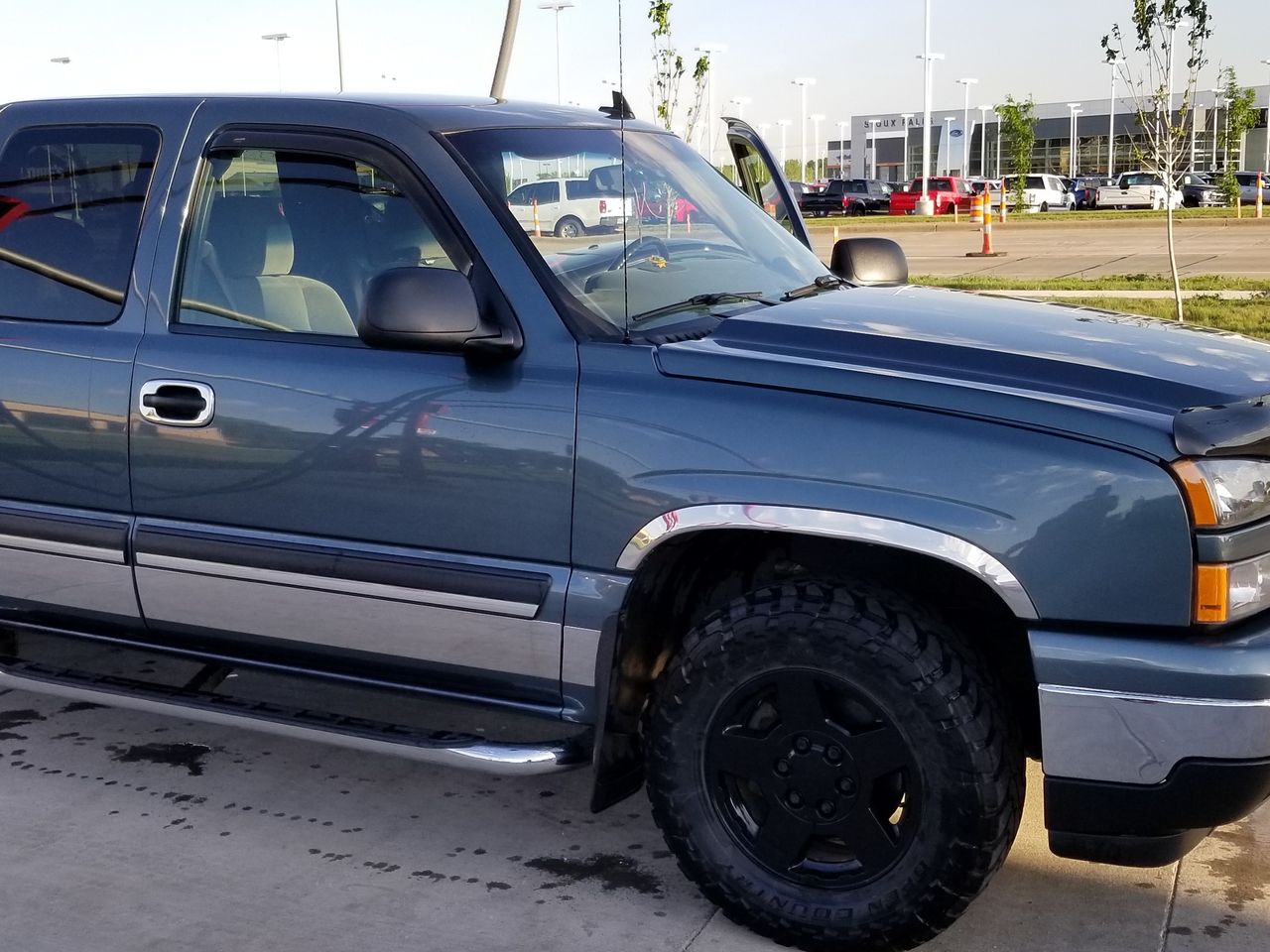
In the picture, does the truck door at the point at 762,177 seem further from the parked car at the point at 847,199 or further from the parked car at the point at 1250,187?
the parked car at the point at 847,199

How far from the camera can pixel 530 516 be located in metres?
3.07

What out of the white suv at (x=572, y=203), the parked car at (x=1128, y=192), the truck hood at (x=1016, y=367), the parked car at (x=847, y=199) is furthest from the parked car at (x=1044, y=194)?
the truck hood at (x=1016, y=367)

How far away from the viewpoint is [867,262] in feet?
14.8

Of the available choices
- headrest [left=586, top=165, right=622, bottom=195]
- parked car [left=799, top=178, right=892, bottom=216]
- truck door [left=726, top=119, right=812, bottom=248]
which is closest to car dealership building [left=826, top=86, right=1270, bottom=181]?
parked car [left=799, top=178, right=892, bottom=216]

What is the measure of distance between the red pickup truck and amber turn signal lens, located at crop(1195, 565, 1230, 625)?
42383mm

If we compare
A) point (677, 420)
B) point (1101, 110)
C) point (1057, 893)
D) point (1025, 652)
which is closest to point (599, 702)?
point (677, 420)

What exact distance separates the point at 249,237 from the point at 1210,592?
2.37 m

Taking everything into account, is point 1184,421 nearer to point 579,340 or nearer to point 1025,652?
point 1025,652

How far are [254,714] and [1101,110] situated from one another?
91.7 meters

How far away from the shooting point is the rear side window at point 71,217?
3660 mm

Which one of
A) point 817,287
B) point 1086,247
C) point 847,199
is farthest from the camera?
point 847,199

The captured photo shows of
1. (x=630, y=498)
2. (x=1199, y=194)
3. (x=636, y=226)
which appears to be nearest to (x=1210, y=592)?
(x=630, y=498)

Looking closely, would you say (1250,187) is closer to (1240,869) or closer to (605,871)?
(1240,869)

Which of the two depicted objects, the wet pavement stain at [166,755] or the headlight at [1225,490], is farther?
the wet pavement stain at [166,755]
